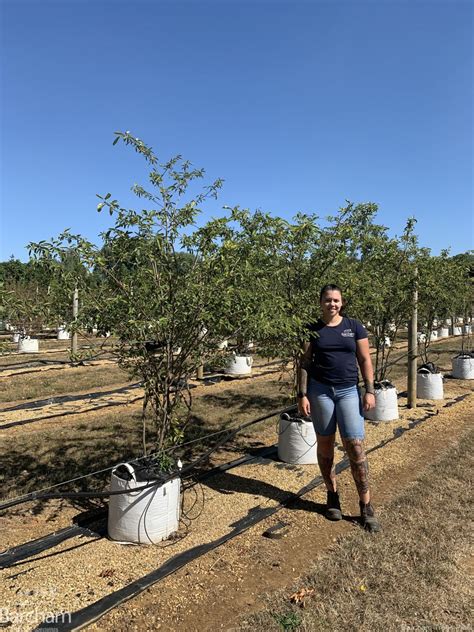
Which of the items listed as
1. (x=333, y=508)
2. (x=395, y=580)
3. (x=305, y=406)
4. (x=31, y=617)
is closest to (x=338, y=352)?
(x=305, y=406)

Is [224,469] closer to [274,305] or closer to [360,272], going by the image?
[274,305]

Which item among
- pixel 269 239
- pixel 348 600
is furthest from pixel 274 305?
pixel 348 600

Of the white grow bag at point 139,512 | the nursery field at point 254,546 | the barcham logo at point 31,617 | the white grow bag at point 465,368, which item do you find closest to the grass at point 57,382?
the nursery field at point 254,546

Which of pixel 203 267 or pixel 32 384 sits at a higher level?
pixel 203 267

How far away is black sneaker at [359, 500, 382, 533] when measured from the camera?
3604 millimetres

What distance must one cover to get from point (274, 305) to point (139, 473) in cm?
188

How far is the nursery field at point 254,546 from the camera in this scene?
2.66 meters

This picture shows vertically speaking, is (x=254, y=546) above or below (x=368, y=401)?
below

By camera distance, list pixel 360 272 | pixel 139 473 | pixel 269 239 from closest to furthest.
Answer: pixel 139 473 < pixel 269 239 < pixel 360 272

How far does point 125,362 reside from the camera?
3773 mm

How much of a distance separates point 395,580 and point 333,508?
97 cm

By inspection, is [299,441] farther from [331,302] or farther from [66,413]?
[66,413]

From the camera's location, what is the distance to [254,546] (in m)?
3.43

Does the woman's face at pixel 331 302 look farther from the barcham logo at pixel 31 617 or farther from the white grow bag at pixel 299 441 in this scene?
the barcham logo at pixel 31 617
